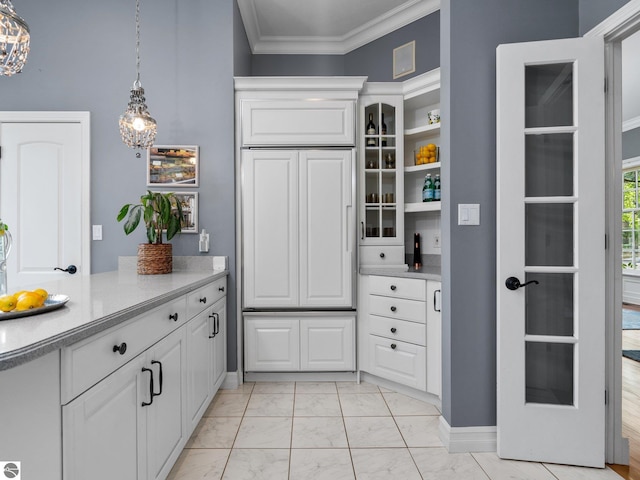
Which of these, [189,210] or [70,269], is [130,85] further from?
[70,269]

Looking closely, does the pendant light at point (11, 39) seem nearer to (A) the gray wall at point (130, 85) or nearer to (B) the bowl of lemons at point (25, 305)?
(B) the bowl of lemons at point (25, 305)

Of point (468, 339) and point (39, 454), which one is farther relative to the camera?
point (468, 339)

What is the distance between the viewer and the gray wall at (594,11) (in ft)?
5.39

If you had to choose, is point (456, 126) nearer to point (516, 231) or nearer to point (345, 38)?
point (516, 231)

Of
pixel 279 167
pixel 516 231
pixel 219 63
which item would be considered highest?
pixel 219 63

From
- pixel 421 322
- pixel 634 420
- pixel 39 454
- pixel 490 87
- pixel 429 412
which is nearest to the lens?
pixel 39 454

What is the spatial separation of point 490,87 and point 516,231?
2.67ft

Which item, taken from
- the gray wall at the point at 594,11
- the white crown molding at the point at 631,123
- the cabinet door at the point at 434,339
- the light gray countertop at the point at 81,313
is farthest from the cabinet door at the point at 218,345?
the white crown molding at the point at 631,123

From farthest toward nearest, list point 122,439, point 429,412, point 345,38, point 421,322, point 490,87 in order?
point 345,38 < point 421,322 < point 429,412 < point 490,87 < point 122,439

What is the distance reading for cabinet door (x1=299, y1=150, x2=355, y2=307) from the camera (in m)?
2.71

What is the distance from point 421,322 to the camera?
2.44 metres

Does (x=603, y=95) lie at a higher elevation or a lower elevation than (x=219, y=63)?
lower

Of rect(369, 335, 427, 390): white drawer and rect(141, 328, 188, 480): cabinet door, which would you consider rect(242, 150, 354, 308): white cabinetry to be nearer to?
rect(369, 335, 427, 390): white drawer

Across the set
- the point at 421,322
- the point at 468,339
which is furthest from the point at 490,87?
the point at 421,322
